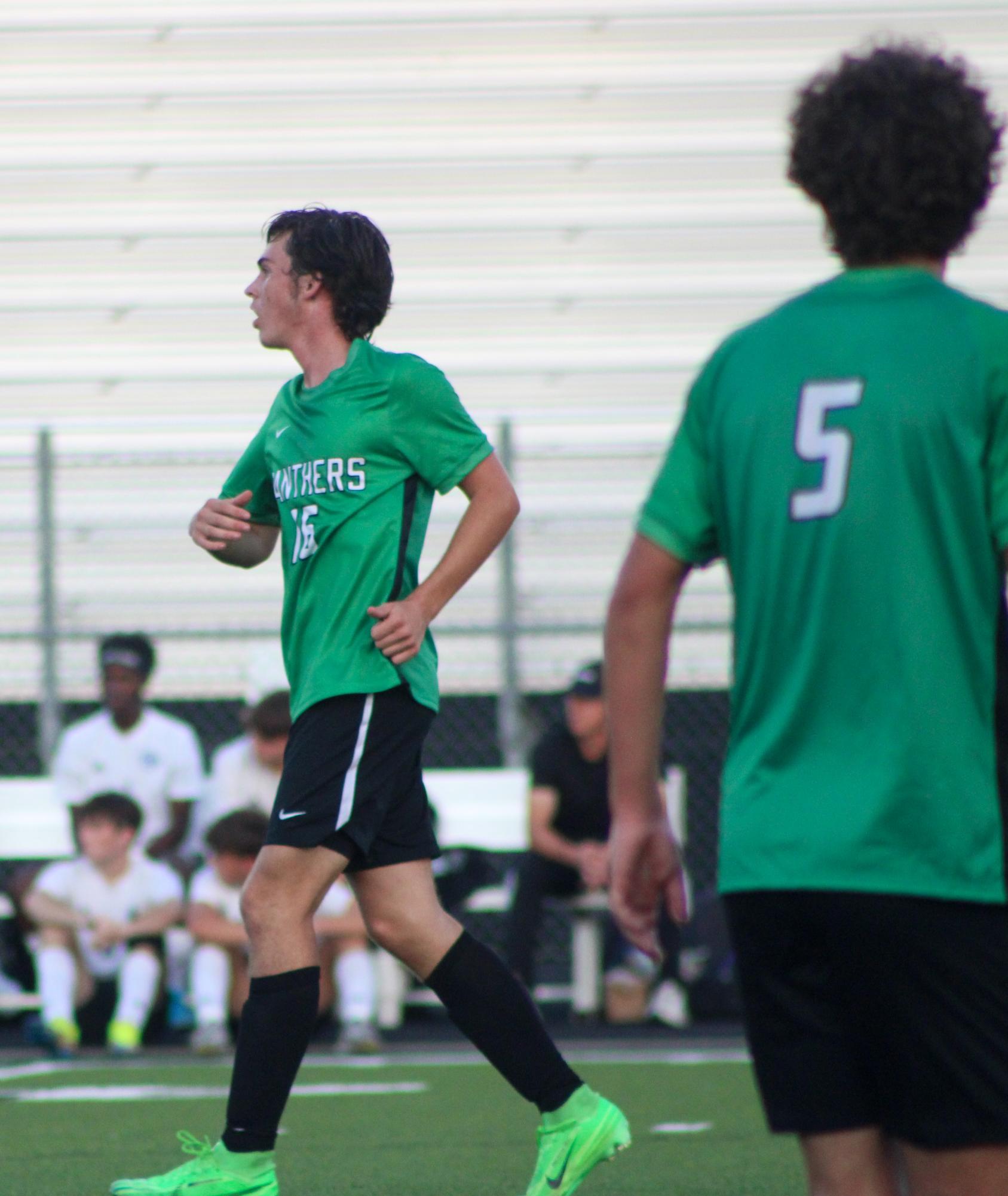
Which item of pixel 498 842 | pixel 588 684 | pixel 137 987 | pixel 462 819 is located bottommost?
pixel 137 987

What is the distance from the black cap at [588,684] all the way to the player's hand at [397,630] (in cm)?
475

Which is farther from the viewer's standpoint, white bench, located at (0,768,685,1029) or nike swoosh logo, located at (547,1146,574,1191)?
white bench, located at (0,768,685,1029)

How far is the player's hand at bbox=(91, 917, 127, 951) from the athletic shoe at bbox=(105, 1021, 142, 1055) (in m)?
0.35

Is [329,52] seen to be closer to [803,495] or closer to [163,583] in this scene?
[163,583]

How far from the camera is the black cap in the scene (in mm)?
8422

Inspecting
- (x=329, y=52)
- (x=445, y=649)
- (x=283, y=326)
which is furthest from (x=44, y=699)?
(x=283, y=326)

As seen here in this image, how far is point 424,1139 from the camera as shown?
16.4 ft

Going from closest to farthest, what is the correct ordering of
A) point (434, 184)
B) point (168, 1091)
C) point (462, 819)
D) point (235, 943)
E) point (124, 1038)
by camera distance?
point (168, 1091) < point (124, 1038) < point (235, 943) < point (462, 819) < point (434, 184)

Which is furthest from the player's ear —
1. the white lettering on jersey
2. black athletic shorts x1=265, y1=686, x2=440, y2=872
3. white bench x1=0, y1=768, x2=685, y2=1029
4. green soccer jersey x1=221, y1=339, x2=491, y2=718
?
white bench x1=0, y1=768, x2=685, y2=1029

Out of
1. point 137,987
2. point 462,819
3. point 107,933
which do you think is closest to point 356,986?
point 137,987

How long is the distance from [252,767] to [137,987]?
101 centimetres

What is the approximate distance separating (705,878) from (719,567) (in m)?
2.09

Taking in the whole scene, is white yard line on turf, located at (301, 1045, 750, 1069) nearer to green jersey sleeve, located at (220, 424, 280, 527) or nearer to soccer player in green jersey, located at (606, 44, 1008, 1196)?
green jersey sleeve, located at (220, 424, 280, 527)

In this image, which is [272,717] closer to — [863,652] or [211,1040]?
[211,1040]
